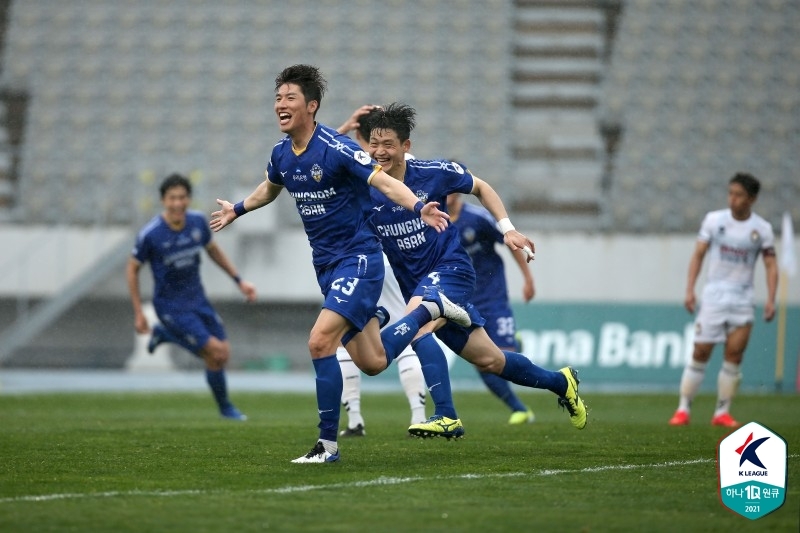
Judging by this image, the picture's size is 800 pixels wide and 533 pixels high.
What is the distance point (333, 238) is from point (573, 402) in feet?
6.65

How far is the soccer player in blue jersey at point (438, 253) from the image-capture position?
759 cm

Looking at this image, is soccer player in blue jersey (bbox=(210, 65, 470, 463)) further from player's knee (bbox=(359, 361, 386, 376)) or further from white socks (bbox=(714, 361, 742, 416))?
white socks (bbox=(714, 361, 742, 416))

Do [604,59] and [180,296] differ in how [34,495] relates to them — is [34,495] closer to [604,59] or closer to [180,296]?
[180,296]

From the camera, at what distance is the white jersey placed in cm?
1082

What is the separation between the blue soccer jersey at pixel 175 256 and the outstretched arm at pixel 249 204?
388cm

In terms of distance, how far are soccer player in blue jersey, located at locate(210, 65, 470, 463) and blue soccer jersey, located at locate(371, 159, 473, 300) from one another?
0.53m

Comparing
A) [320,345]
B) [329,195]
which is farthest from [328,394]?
[329,195]

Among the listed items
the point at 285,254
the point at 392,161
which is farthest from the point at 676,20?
the point at 392,161

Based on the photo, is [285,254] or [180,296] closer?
[180,296]

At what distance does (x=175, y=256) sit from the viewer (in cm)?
1152

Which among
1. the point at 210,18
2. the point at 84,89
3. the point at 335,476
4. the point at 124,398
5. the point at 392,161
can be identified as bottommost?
the point at 124,398

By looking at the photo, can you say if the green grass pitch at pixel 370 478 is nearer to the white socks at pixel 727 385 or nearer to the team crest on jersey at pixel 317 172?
the white socks at pixel 727 385

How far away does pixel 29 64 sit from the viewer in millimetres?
24516

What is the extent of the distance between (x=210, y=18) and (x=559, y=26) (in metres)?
7.25
